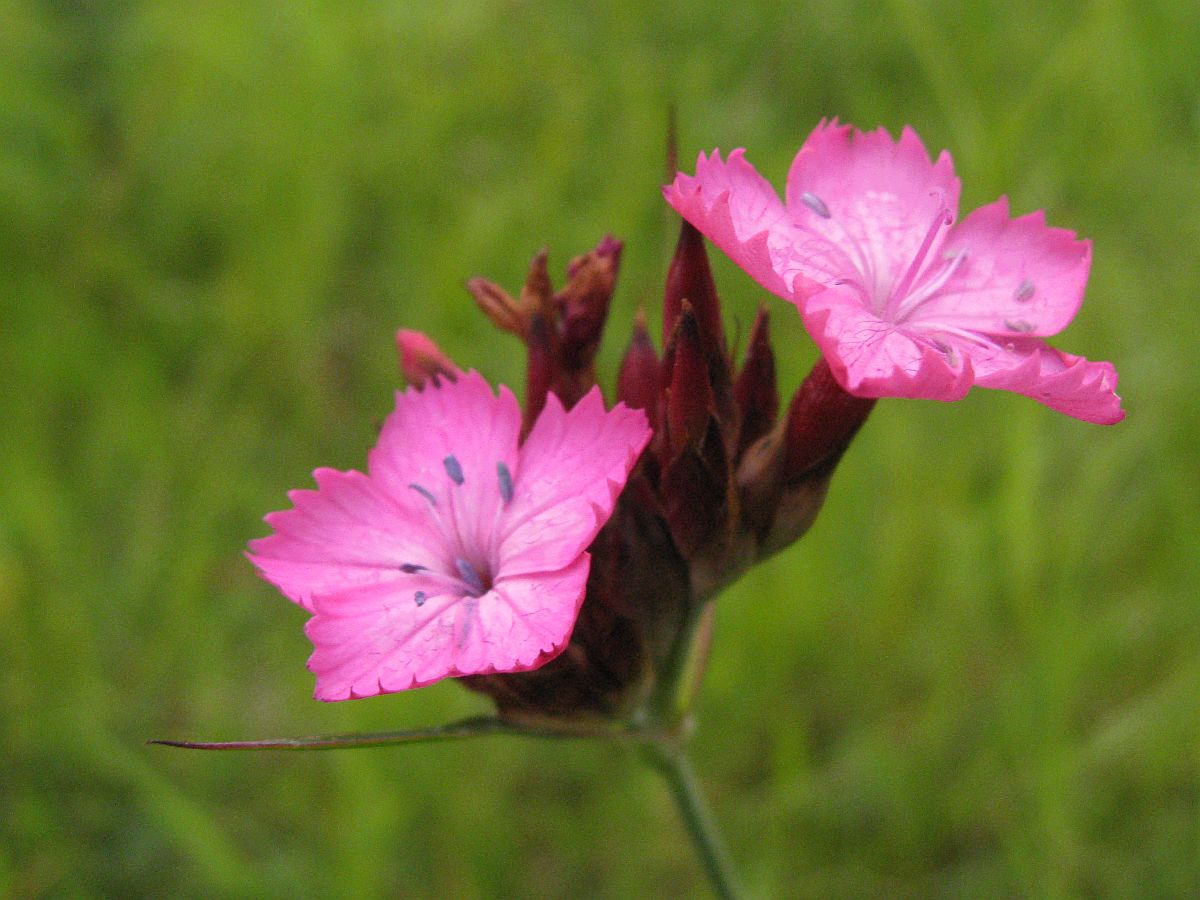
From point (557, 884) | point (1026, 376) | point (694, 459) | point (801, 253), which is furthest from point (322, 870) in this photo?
point (1026, 376)

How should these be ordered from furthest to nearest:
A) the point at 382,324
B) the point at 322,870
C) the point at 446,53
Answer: the point at 446,53
the point at 382,324
the point at 322,870

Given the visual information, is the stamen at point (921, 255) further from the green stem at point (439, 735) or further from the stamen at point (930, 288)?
the green stem at point (439, 735)

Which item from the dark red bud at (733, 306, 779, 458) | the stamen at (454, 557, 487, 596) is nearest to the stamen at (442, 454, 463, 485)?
the stamen at (454, 557, 487, 596)

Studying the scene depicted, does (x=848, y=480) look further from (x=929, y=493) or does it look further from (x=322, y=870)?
(x=322, y=870)

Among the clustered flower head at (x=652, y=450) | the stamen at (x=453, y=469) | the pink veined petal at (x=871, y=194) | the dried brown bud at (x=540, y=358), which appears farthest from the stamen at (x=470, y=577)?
the pink veined petal at (x=871, y=194)

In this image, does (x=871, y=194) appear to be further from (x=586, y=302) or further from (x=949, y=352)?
(x=586, y=302)

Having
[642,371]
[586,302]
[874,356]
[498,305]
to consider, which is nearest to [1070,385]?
[874,356]
